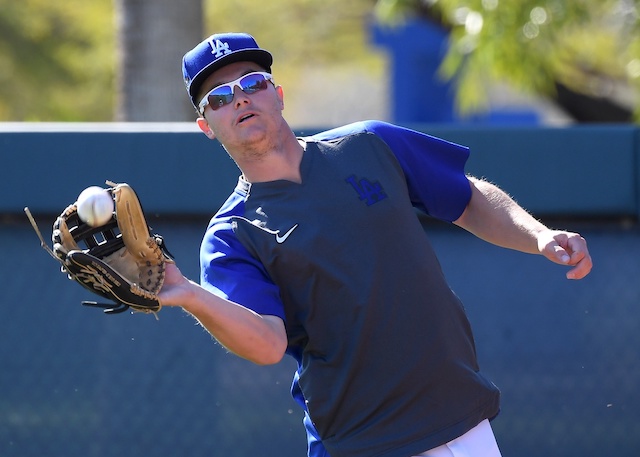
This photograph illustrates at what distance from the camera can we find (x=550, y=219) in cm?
399

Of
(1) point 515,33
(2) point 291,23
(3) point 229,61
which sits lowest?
(2) point 291,23

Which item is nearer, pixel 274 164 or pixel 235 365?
pixel 274 164

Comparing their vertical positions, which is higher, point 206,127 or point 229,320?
point 206,127

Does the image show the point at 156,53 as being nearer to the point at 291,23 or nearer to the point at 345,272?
the point at 345,272

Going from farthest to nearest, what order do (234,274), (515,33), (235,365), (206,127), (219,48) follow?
(515,33) < (235,365) < (206,127) < (219,48) < (234,274)

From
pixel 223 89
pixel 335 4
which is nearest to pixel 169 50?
pixel 223 89

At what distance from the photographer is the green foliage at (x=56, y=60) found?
2011cm

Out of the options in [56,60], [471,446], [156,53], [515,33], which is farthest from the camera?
[56,60]

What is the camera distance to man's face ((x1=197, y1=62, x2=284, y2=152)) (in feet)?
9.48

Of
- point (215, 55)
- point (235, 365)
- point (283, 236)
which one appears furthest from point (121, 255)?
point (235, 365)

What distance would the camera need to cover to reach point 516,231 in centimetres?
302

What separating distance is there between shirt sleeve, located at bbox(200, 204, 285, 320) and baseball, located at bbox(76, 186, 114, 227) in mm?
405

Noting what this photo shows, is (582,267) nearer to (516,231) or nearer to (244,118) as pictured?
(516,231)

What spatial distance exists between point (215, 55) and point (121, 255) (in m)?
0.76
